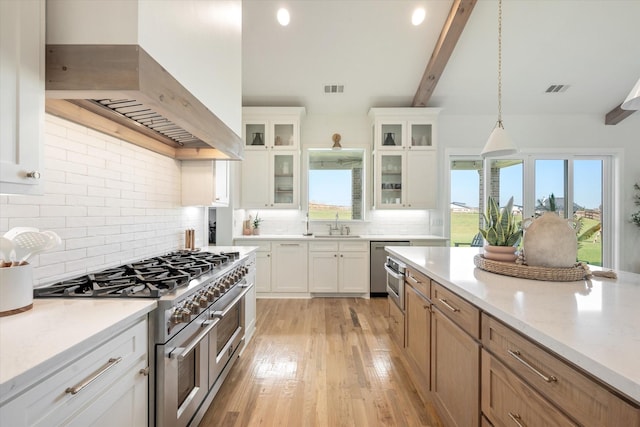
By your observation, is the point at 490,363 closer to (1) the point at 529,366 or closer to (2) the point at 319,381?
(1) the point at 529,366

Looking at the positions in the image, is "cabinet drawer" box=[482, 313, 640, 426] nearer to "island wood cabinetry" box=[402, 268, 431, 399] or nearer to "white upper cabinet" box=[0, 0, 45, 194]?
"island wood cabinetry" box=[402, 268, 431, 399]

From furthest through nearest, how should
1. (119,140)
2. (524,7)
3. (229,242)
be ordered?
(229,242) < (524,7) < (119,140)

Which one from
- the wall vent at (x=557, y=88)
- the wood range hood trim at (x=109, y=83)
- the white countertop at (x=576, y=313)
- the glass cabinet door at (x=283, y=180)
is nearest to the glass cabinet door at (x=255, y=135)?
the glass cabinet door at (x=283, y=180)

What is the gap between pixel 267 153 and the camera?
426cm

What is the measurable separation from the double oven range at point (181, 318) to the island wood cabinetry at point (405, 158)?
286cm

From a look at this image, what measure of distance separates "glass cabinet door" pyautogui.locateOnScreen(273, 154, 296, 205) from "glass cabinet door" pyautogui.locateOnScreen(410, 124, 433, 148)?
6.02 ft

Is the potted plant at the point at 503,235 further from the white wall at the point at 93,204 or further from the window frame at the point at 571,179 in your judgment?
the window frame at the point at 571,179

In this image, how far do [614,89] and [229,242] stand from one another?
19.0 ft

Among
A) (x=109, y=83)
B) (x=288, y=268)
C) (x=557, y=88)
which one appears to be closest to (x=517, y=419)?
(x=109, y=83)

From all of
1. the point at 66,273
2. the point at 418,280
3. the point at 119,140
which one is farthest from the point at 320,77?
the point at 66,273

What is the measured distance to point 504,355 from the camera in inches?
42.0

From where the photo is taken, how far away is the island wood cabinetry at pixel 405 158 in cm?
425

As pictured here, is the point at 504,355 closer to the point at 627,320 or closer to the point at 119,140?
the point at 627,320

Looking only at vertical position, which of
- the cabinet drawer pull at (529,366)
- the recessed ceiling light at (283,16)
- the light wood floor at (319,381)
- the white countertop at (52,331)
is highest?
the recessed ceiling light at (283,16)
